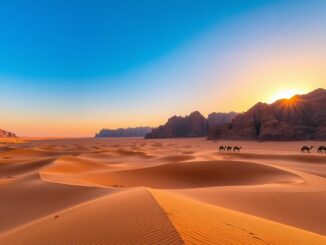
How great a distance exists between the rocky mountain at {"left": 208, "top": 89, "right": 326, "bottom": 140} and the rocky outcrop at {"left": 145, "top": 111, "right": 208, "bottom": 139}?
4225cm

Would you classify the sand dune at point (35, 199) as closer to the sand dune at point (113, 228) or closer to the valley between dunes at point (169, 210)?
the valley between dunes at point (169, 210)

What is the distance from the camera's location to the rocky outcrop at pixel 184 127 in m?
111

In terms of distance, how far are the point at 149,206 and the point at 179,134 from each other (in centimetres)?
11247

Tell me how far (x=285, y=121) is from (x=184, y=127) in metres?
63.7

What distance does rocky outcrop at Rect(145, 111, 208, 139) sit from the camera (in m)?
111

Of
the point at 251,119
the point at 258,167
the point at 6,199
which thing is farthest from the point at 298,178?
the point at 251,119

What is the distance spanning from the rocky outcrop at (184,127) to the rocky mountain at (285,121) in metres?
42.3

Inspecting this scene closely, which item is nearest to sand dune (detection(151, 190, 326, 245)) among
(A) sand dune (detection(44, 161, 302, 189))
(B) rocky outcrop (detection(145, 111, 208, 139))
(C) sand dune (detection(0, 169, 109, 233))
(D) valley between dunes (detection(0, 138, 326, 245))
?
(D) valley between dunes (detection(0, 138, 326, 245))

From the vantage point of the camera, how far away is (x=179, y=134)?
117 m

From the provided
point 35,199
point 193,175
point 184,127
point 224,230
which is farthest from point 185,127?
point 224,230

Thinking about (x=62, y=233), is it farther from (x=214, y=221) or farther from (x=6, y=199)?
(x=6, y=199)

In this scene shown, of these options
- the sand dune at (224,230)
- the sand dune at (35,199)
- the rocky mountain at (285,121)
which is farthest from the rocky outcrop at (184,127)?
the sand dune at (224,230)

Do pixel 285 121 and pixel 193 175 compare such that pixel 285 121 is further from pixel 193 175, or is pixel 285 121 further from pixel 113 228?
pixel 113 228

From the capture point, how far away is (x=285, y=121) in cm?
5594
